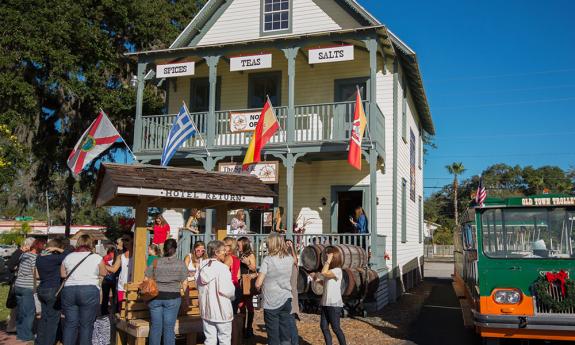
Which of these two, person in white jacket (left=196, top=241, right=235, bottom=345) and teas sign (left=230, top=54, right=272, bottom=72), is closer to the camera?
person in white jacket (left=196, top=241, right=235, bottom=345)

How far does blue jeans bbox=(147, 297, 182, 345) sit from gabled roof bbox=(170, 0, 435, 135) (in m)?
10.1

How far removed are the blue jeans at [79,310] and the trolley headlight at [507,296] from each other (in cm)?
535

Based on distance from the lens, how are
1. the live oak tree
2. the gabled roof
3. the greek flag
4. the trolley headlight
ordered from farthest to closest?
the live oak tree, the gabled roof, the greek flag, the trolley headlight

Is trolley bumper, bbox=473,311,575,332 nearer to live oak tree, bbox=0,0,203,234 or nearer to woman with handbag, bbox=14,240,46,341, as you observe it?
woman with handbag, bbox=14,240,46,341

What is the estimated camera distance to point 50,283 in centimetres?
754

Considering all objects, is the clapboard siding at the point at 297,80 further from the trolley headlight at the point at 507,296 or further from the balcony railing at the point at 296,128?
the trolley headlight at the point at 507,296

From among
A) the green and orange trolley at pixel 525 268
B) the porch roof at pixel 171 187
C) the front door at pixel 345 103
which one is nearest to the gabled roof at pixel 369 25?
the front door at pixel 345 103

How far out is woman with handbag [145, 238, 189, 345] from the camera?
6.77 metres

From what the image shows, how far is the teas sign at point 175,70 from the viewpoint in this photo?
53.3 ft

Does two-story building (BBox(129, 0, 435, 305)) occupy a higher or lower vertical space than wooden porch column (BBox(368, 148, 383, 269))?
higher

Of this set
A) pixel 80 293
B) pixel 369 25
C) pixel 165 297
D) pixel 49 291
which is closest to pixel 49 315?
pixel 49 291

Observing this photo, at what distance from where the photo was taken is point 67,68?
18281mm

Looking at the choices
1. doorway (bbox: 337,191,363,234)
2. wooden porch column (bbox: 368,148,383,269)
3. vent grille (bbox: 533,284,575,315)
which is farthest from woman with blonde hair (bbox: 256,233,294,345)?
doorway (bbox: 337,191,363,234)

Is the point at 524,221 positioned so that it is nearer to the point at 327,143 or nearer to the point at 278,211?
the point at 327,143
